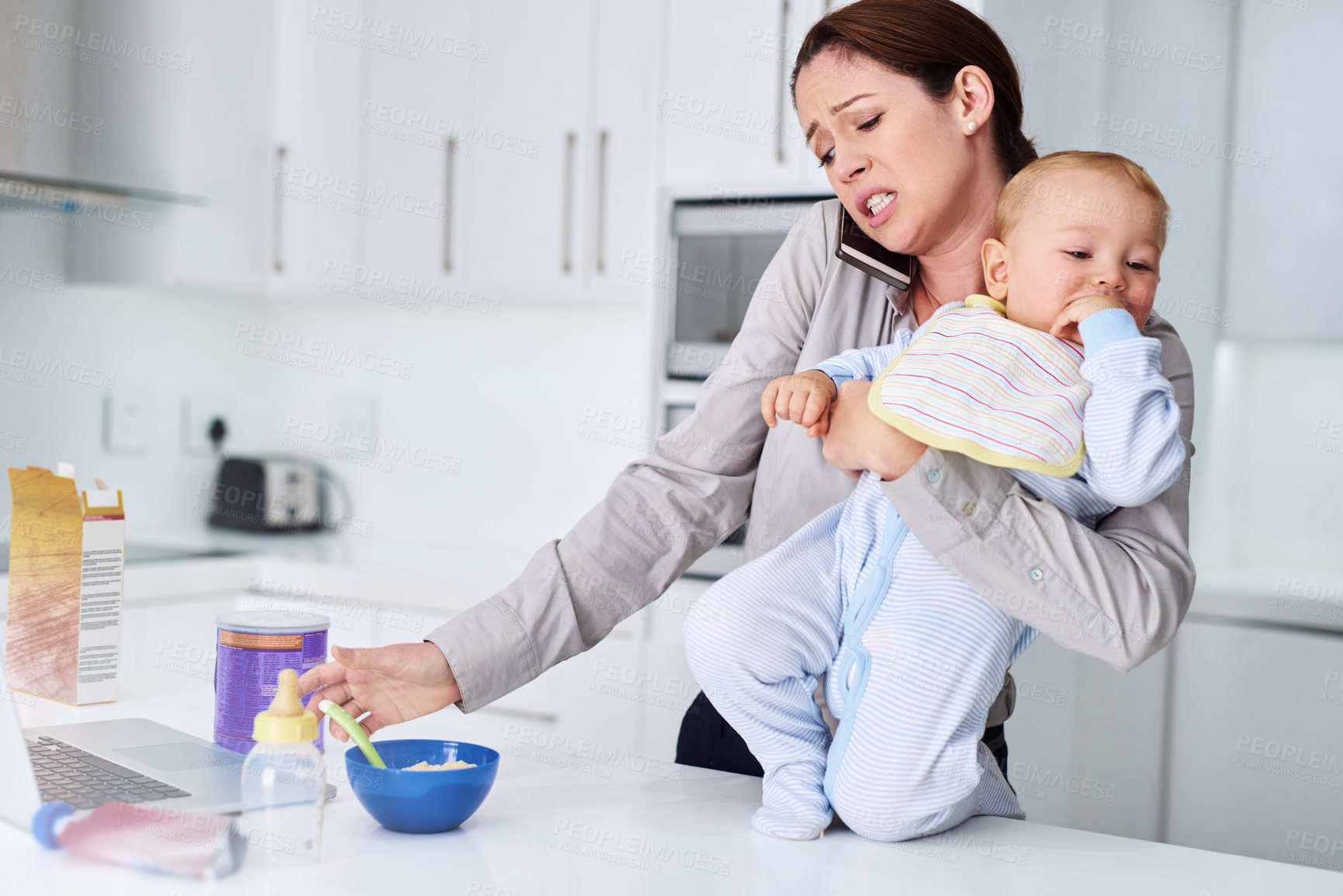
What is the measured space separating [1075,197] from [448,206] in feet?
7.29

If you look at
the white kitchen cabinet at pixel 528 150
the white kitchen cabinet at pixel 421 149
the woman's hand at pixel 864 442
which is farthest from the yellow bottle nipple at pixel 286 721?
the white kitchen cabinet at pixel 421 149

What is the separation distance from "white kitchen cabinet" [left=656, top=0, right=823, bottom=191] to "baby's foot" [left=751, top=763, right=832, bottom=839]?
167 cm

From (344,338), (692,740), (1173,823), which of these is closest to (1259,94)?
(1173,823)

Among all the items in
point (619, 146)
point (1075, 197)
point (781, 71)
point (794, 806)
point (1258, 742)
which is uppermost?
point (781, 71)

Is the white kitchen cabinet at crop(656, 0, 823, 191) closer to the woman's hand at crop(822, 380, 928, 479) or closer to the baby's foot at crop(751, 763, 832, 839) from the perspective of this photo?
the woman's hand at crop(822, 380, 928, 479)

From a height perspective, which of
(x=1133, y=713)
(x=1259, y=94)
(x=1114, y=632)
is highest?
(x=1259, y=94)

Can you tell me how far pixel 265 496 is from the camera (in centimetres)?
321

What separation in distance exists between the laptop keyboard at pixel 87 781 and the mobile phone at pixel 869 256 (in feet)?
2.76

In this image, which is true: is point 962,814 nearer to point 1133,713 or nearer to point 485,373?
point 1133,713

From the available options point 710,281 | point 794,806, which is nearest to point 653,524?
point 794,806

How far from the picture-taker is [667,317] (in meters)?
2.53

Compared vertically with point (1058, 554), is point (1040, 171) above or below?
above

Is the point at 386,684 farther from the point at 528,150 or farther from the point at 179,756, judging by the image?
the point at 528,150

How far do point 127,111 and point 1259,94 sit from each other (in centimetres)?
274
